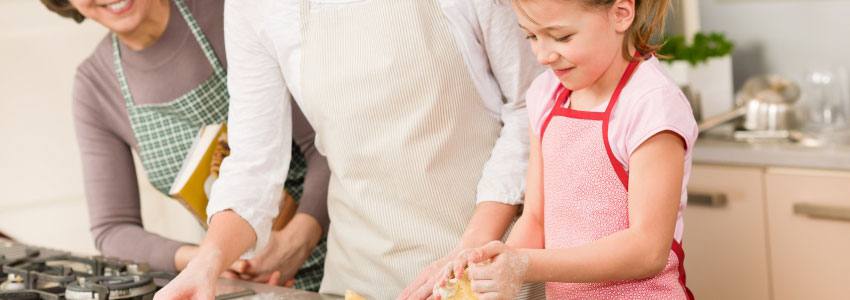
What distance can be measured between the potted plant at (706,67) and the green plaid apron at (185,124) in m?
1.11

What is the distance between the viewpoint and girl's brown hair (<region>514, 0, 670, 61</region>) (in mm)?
1258

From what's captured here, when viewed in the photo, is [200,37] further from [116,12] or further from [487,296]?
[487,296]

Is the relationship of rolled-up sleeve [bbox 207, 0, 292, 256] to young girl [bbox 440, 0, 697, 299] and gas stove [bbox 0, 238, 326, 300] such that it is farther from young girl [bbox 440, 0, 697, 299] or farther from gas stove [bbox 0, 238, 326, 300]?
young girl [bbox 440, 0, 697, 299]

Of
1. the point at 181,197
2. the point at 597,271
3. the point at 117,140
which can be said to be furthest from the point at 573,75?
the point at 117,140

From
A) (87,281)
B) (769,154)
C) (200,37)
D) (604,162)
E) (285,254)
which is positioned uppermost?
(200,37)

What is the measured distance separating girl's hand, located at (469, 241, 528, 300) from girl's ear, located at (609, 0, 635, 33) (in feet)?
0.92

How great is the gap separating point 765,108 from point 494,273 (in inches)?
62.3

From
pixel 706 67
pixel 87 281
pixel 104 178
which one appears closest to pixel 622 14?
pixel 87 281

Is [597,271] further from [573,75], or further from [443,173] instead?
[443,173]

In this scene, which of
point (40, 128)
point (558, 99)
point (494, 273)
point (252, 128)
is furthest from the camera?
point (40, 128)

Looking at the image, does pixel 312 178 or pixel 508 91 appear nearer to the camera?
pixel 508 91

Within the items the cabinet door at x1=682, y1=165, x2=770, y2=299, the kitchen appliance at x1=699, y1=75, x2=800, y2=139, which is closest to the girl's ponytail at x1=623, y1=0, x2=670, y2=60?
the cabinet door at x1=682, y1=165, x2=770, y2=299

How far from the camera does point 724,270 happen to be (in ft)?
8.07

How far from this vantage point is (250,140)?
1.63m
